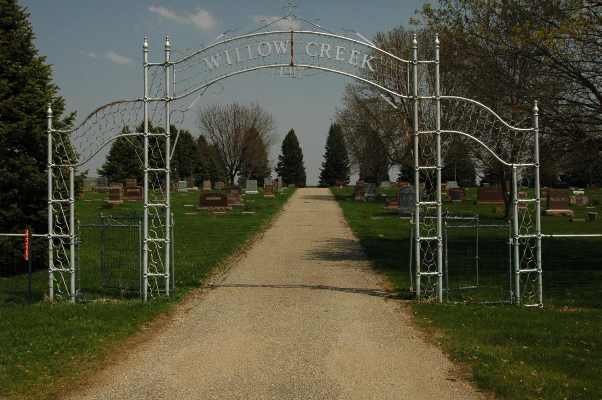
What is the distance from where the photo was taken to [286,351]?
328 inches

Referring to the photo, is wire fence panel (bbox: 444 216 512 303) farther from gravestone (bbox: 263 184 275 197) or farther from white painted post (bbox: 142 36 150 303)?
gravestone (bbox: 263 184 275 197)

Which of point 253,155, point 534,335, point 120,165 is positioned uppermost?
point 253,155

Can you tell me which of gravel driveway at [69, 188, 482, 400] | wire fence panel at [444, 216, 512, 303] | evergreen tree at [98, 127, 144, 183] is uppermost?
evergreen tree at [98, 127, 144, 183]

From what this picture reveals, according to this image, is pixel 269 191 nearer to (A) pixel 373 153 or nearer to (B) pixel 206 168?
(A) pixel 373 153

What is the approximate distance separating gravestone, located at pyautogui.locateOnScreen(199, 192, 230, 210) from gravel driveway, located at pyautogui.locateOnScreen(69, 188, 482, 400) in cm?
2139

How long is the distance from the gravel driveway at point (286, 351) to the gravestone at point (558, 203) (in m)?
22.3

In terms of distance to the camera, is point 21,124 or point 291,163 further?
point 291,163

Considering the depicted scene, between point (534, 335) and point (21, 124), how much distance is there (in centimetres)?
1168

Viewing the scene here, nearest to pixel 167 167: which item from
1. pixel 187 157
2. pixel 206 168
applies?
pixel 187 157

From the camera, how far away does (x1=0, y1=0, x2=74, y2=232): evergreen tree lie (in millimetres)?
15172

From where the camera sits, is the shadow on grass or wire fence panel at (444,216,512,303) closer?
wire fence panel at (444,216,512,303)

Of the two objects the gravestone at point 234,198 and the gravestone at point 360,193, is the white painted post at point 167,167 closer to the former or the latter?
the gravestone at point 234,198

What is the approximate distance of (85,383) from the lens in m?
7.13

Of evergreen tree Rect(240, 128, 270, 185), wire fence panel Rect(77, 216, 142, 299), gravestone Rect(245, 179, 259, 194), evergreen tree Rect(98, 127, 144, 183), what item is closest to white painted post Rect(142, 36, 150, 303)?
wire fence panel Rect(77, 216, 142, 299)
